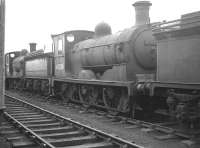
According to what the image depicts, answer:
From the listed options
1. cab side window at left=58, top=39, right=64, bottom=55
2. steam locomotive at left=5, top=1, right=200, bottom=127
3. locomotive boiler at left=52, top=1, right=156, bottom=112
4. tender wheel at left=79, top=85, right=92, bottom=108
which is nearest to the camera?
steam locomotive at left=5, top=1, right=200, bottom=127

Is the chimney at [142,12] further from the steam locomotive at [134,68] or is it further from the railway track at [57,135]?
the railway track at [57,135]

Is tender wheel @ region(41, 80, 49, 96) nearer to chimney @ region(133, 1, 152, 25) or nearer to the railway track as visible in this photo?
the railway track

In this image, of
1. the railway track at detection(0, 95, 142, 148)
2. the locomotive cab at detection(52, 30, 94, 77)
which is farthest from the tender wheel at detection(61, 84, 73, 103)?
the railway track at detection(0, 95, 142, 148)

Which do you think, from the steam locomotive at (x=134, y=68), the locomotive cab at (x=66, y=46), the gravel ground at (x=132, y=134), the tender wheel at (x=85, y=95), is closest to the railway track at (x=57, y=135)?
the gravel ground at (x=132, y=134)

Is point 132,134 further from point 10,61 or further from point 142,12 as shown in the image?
point 10,61

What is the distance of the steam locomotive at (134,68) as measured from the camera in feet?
22.4

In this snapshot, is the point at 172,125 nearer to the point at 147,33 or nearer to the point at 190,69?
the point at 190,69

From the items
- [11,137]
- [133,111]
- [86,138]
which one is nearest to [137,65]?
[133,111]

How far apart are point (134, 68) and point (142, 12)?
2.01m

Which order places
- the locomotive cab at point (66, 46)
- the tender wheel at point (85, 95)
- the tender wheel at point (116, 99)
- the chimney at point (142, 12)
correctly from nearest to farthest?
the tender wheel at point (116, 99) < the chimney at point (142, 12) < the tender wheel at point (85, 95) < the locomotive cab at point (66, 46)

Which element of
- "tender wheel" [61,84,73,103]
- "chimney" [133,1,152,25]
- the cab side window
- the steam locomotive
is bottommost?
"tender wheel" [61,84,73,103]

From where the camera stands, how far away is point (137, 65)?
33.2ft

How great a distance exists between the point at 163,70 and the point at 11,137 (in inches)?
164

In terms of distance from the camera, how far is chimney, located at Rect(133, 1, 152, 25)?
1038 centimetres
